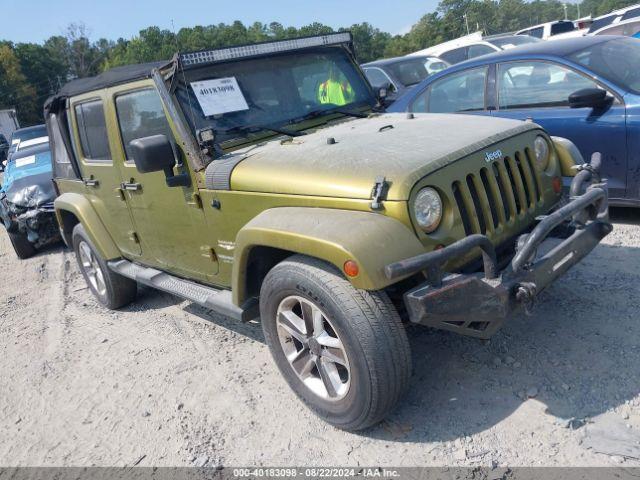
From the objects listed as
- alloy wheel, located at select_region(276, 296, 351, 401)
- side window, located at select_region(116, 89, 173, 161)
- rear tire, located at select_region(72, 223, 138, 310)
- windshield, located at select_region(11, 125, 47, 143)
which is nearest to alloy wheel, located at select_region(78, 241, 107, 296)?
rear tire, located at select_region(72, 223, 138, 310)

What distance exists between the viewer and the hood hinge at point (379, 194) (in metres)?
2.60

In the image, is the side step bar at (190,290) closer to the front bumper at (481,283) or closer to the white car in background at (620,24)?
the front bumper at (481,283)

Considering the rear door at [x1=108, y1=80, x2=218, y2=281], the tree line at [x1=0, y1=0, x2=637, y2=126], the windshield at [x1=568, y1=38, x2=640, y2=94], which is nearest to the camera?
the rear door at [x1=108, y1=80, x2=218, y2=281]

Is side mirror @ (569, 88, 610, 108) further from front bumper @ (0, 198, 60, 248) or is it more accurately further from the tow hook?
front bumper @ (0, 198, 60, 248)

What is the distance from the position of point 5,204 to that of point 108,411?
5.62 meters

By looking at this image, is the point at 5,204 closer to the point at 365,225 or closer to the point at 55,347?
the point at 55,347

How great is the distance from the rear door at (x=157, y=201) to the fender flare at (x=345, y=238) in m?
0.87

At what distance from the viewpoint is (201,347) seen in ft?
13.6

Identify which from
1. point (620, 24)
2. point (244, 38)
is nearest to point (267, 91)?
point (620, 24)

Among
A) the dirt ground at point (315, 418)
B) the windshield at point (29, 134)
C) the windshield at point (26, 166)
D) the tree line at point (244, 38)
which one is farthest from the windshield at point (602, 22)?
the tree line at point (244, 38)

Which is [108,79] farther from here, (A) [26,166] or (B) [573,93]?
(A) [26,166]

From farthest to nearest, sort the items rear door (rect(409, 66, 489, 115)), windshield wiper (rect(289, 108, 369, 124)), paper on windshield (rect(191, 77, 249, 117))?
rear door (rect(409, 66, 489, 115)) < windshield wiper (rect(289, 108, 369, 124)) < paper on windshield (rect(191, 77, 249, 117))

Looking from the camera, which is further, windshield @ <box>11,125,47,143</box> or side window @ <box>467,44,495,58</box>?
side window @ <box>467,44,495,58</box>

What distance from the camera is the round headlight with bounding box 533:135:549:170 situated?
3383mm
